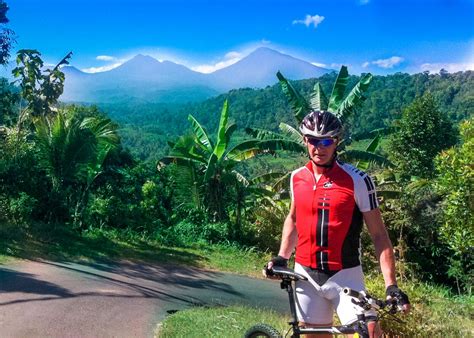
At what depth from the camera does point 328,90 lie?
66062mm

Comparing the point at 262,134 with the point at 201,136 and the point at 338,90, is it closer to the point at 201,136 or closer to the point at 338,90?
the point at 201,136

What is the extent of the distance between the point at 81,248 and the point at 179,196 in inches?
191

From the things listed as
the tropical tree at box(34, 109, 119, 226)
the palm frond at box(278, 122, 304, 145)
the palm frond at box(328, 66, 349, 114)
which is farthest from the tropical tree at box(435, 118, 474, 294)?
the tropical tree at box(34, 109, 119, 226)

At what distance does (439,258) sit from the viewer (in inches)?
616

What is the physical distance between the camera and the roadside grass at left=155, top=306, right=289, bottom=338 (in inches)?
219

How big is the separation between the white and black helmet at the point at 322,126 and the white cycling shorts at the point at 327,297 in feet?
2.57

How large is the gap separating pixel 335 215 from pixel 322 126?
1.69 feet

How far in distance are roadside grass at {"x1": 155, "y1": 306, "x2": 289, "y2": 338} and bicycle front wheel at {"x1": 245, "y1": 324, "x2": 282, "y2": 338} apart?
1.84 metres

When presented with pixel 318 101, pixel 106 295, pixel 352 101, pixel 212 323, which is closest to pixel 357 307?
pixel 212 323

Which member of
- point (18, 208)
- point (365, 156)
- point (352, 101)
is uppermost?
point (352, 101)

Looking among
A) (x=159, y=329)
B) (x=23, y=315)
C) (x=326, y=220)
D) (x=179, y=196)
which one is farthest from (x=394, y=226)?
(x=326, y=220)

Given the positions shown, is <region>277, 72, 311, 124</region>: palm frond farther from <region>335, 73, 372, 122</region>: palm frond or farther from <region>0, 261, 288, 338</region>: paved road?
<region>0, 261, 288, 338</region>: paved road

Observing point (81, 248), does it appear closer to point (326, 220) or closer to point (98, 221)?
point (98, 221)

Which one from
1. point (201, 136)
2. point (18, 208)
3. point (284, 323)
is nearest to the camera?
point (284, 323)
